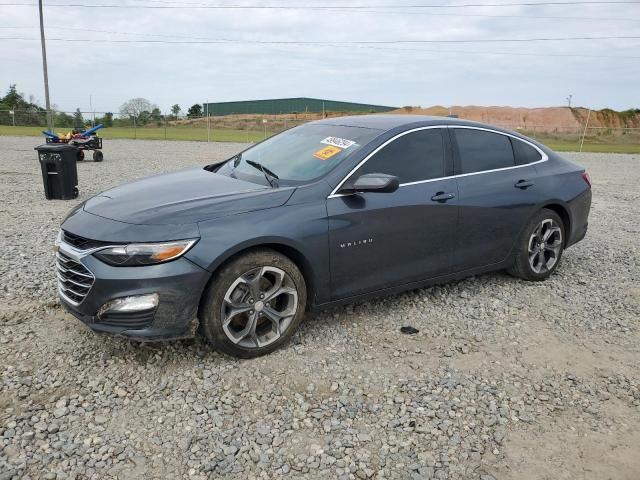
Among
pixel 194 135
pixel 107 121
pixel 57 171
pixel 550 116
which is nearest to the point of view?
pixel 57 171

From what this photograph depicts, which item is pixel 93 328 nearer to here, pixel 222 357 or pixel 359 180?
pixel 222 357

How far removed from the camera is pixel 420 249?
14.1 ft

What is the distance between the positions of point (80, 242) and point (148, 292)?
630 mm

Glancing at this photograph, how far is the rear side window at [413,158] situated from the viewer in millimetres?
4145

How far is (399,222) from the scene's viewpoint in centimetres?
411

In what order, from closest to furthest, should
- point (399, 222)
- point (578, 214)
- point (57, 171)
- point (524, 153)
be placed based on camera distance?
point (399, 222) → point (524, 153) → point (578, 214) → point (57, 171)

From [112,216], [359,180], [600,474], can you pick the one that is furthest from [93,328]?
[600,474]

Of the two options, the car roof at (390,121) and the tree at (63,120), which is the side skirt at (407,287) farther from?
the tree at (63,120)

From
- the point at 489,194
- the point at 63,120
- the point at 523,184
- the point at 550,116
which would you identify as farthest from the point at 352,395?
the point at 550,116

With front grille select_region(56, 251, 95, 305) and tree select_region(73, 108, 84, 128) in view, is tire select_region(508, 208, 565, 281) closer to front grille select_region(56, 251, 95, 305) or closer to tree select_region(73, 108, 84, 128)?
front grille select_region(56, 251, 95, 305)

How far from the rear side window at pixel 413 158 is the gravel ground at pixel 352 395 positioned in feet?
3.78

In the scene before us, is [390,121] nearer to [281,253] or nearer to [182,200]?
[281,253]

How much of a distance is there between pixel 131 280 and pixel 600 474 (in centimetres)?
271

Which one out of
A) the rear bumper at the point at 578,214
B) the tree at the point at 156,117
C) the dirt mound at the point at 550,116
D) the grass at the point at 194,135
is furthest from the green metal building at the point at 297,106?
the rear bumper at the point at 578,214
